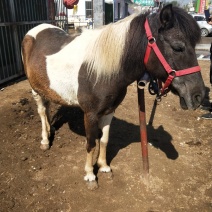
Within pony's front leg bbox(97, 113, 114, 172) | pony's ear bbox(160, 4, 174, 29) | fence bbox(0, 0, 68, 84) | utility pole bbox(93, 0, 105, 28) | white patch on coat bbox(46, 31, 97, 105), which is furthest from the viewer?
utility pole bbox(93, 0, 105, 28)

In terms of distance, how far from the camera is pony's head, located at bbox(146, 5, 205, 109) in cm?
193

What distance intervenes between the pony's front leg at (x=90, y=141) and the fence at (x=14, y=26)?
14.0ft

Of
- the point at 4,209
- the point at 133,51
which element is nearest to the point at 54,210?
the point at 4,209

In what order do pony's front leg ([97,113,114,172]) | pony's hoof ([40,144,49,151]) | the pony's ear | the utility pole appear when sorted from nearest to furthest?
the pony's ear, pony's front leg ([97,113,114,172]), pony's hoof ([40,144,49,151]), the utility pole

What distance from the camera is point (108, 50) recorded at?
225 centimetres

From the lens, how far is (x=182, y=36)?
1.93 m

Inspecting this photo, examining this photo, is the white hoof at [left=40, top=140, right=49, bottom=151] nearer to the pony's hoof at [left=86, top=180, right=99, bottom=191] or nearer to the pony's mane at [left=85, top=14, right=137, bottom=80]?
the pony's hoof at [left=86, top=180, right=99, bottom=191]

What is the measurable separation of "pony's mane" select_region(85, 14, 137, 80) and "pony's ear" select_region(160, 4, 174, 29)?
1.27 ft

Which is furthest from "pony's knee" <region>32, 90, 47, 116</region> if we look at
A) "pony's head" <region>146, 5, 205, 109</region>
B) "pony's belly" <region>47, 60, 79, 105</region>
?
"pony's head" <region>146, 5, 205, 109</region>

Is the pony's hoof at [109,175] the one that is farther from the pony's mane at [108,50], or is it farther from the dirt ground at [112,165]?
the pony's mane at [108,50]

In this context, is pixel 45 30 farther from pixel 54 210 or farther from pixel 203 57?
pixel 203 57

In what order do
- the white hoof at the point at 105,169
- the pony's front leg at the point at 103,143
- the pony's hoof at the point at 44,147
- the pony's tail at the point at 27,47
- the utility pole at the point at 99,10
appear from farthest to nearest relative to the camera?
the utility pole at the point at 99,10
the pony's hoof at the point at 44,147
the pony's tail at the point at 27,47
the white hoof at the point at 105,169
the pony's front leg at the point at 103,143

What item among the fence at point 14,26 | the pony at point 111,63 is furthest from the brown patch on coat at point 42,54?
the fence at point 14,26

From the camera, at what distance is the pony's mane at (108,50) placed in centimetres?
220
